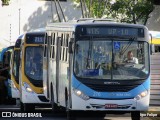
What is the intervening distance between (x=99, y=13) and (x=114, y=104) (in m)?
41.7

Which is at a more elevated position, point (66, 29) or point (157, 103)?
point (66, 29)

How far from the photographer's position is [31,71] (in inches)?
1017

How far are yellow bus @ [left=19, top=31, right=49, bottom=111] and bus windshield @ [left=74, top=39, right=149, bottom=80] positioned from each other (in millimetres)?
6186

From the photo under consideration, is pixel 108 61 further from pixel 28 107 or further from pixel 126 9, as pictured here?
pixel 126 9

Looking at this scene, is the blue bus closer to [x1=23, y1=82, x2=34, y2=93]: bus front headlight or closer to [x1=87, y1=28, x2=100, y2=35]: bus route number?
[x1=87, y1=28, x2=100, y2=35]: bus route number

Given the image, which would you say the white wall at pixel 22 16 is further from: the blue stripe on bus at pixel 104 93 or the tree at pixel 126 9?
the blue stripe on bus at pixel 104 93

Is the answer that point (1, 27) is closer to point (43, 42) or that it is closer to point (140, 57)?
point (43, 42)

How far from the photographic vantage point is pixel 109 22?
20422 millimetres

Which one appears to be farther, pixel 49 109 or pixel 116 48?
pixel 49 109

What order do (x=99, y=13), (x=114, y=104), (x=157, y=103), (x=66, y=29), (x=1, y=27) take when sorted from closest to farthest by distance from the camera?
(x=114, y=104)
(x=66, y=29)
(x=157, y=103)
(x=99, y=13)
(x=1, y=27)

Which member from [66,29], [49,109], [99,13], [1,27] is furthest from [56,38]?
[1,27]

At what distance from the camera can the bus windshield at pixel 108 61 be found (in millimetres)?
19312

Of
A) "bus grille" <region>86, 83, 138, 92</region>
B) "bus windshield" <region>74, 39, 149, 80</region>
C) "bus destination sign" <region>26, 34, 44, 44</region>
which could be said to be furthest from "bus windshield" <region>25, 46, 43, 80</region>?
"bus grille" <region>86, 83, 138, 92</region>

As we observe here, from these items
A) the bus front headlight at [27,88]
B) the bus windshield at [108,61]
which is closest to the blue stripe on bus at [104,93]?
the bus windshield at [108,61]
